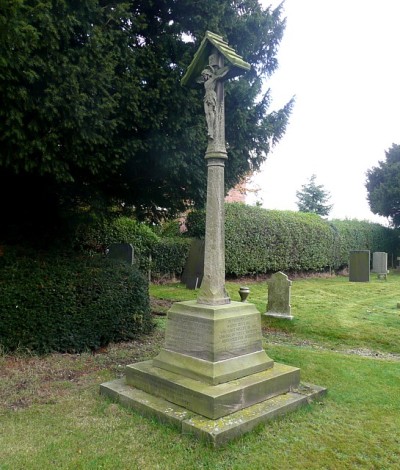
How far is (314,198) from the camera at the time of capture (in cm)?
4022

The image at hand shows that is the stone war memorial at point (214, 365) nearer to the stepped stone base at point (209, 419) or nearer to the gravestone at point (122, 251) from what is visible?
the stepped stone base at point (209, 419)

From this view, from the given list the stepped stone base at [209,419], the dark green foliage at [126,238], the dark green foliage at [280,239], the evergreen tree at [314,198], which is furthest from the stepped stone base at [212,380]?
the evergreen tree at [314,198]

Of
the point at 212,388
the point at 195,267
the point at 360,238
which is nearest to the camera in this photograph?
the point at 212,388

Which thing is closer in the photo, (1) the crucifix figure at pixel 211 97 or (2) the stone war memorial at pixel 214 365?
(2) the stone war memorial at pixel 214 365

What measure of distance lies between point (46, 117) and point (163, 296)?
789 cm

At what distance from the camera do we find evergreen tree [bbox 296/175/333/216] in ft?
131

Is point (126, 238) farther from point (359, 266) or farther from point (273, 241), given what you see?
point (359, 266)

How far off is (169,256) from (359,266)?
29.1ft

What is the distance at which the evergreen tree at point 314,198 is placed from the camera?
131 ft

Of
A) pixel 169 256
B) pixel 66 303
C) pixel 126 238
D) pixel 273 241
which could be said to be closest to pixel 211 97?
pixel 66 303

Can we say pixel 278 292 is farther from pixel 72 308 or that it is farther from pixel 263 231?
pixel 263 231

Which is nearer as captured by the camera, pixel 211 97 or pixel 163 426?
pixel 163 426

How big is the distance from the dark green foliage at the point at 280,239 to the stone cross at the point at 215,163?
38.1 feet

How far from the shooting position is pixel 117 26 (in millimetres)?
5625
